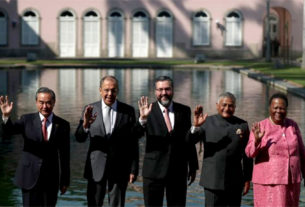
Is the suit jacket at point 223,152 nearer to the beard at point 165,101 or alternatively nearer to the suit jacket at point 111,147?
the beard at point 165,101

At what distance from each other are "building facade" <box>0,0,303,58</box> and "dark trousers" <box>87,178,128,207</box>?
50.6m

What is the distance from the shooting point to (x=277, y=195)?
8.23 m

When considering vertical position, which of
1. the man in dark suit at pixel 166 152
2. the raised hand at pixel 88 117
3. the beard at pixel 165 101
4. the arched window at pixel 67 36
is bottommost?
the man in dark suit at pixel 166 152

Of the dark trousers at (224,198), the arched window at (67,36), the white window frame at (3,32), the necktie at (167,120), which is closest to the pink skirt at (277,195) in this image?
the dark trousers at (224,198)

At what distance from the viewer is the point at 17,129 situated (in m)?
8.40

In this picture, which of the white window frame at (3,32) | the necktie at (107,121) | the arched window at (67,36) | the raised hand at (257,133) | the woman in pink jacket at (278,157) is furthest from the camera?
the arched window at (67,36)

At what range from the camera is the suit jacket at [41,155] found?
830 centimetres

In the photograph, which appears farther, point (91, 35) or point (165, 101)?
point (91, 35)

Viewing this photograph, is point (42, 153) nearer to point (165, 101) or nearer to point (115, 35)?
point (165, 101)

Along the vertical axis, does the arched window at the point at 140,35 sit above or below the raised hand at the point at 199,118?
above

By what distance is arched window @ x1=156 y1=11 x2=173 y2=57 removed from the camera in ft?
196

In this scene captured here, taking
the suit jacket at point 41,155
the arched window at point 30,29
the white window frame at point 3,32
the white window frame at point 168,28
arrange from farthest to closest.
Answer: the white window frame at point 168,28 < the arched window at point 30,29 < the white window frame at point 3,32 < the suit jacket at point 41,155

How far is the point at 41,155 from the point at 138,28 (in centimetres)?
5176

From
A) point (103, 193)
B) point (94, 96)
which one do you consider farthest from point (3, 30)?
point (103, 193)
